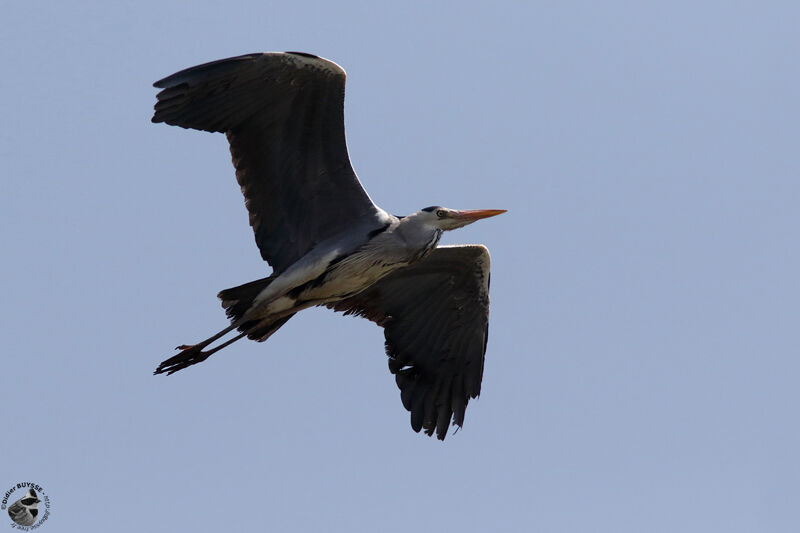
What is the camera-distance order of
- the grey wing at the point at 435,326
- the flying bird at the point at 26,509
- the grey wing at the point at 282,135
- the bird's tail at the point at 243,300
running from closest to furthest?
the grey wing at the point at 282,135 → the bird's tail at the point at 243,300 → the flying bird at the point at 26,509 → the grey wing at the point at 435,326

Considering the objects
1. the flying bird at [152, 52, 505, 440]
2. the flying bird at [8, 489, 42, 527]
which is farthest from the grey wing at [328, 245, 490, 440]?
the flying bird at [8, 489, 42, 527]

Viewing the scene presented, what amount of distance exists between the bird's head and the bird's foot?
251 cm

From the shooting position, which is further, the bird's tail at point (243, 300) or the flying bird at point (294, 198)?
the bird's tail at point (243, 300)

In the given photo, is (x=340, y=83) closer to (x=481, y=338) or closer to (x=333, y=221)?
(x=333, y=221)

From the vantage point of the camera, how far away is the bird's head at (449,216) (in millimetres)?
12172

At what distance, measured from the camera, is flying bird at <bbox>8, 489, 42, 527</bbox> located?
12953mm

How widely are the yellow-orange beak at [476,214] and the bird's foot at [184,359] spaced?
110 inches

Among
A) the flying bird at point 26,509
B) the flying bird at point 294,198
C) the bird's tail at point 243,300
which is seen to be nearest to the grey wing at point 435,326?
the flying bird at point 294,198

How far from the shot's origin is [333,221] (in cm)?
1232

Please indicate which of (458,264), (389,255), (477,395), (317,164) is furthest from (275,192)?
(477,395)

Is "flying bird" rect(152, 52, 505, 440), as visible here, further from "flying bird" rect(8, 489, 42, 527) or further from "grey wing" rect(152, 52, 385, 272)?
"flying bird" rect(8, 489, 42, 527)

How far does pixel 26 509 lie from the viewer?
514 inches

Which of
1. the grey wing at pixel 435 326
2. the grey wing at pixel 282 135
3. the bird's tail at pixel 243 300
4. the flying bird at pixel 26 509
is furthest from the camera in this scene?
the grey wing at pixel 435 326

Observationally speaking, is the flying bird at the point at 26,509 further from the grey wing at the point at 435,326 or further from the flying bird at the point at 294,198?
the grey wing at the point at 435,326
